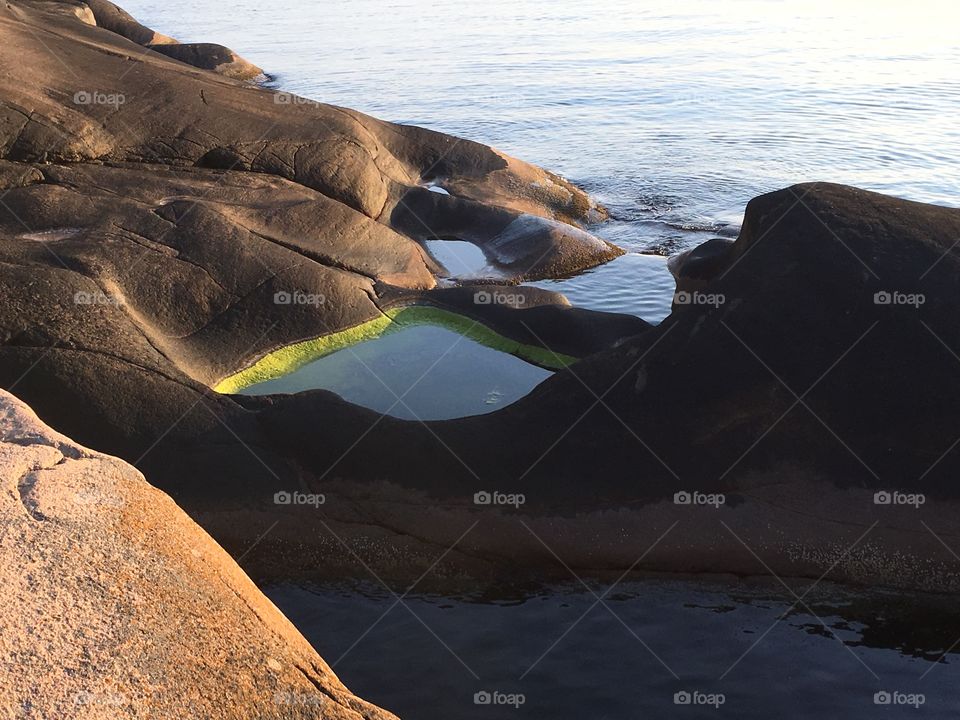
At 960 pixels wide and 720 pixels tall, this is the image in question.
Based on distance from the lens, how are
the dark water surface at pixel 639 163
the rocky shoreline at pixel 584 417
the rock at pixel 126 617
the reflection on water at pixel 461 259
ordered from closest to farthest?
1. the rock at pixel 126 617
2. the dark water surface at pixel 639 163
3. the rocky shoreline at pixel 584 417
4. the reflection on water at pixel 461 259

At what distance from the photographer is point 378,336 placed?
Result: 11.4 meters

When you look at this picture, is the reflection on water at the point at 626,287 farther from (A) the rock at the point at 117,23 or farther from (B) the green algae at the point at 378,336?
(A) the rock at the point at 117,23

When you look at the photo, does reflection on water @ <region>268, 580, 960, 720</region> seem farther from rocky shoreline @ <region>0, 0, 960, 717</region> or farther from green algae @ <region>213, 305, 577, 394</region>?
green algae @ <region>213, 305, 577, 394</region>

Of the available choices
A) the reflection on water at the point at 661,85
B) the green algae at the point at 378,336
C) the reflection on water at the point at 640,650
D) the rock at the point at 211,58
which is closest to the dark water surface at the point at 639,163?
the reflection on water at the point at 640,650

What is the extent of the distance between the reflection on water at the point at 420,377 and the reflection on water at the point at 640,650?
2.25 metres

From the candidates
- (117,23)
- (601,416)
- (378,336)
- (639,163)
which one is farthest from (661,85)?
(601,416)

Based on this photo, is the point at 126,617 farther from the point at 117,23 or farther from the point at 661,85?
the point at 661,85

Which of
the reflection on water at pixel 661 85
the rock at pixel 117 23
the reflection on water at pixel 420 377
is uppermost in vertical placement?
the rock at pixel 117 23

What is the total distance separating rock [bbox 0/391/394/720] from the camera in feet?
15.2

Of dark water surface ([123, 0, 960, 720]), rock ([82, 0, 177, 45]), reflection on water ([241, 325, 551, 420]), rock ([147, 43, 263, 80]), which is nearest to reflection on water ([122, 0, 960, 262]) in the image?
dark water surface ([123, 0, 960, 720])

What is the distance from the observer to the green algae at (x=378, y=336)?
421 inches

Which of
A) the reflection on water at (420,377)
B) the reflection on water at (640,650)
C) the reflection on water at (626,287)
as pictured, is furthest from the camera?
the reflection on water at (626,287)

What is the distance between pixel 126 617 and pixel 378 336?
6.63 metres

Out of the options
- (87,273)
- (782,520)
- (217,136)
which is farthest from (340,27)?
(782,520)
